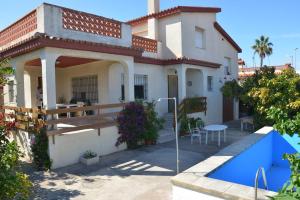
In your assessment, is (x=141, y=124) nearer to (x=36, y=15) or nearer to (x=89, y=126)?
(x=89, y=126)

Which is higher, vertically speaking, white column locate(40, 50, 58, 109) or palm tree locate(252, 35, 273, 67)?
palm tree locate(252, 35, 273, 67)

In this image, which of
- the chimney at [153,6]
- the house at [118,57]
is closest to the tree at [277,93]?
the house at [118,57]

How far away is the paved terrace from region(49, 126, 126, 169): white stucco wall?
0.40 metres

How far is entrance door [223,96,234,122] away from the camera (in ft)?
73.5

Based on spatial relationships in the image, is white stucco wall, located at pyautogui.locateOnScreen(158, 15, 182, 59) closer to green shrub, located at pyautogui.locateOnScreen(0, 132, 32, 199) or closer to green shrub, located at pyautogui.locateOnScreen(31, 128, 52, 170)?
green shrub, located at pyautogui.locateOnScreen(31, 128, 52, 170)

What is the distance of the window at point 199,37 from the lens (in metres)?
18.8

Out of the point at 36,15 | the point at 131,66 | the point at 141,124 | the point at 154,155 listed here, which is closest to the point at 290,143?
the point at 154,155

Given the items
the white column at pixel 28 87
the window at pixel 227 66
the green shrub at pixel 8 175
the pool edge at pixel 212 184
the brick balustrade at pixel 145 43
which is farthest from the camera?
the window at pixel 227 66

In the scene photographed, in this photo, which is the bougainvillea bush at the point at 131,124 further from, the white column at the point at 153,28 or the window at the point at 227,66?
the window at the point at 227,66

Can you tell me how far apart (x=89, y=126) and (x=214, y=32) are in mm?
13944

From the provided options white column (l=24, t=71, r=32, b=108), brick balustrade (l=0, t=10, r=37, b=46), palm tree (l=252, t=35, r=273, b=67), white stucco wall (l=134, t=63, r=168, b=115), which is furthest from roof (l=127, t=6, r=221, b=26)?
palm tree (l=252, t=35, r=273, b=67)

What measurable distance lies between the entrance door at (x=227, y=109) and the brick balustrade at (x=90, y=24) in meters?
13.3

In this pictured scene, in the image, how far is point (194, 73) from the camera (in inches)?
757

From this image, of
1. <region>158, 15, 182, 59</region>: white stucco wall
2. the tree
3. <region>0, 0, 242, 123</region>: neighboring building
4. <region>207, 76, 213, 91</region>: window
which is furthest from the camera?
<region>207, 76, 213, 91</region>: window
